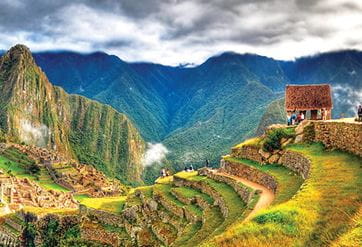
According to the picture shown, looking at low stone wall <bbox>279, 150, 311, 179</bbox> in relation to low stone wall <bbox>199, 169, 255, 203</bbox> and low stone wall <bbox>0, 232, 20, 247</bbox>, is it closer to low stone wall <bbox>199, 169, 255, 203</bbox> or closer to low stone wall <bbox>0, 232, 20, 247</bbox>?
low stone wall <bbox>199, 169, 255, 203</bbox>

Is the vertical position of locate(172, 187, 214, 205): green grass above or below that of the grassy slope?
below

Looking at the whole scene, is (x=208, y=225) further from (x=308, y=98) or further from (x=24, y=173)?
(x=24, y=173)

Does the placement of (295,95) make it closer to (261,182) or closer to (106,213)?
(261,182)

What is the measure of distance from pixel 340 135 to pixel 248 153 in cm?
1121

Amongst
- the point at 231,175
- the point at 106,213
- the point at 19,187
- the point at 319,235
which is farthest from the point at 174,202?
the point at 19,187

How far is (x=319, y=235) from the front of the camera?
45.0 feet

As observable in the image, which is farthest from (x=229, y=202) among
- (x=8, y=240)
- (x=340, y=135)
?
(x=8, y=240)

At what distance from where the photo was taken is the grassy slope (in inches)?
529

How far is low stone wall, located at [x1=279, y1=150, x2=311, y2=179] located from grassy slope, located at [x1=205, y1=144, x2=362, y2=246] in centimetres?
510

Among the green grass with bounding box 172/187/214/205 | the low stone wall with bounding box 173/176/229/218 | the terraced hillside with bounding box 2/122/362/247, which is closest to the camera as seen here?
the terraced hillside with bounding box 2/122/362/247

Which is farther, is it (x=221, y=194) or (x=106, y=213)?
(x=106, y=213)

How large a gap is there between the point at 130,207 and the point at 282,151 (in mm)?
16460

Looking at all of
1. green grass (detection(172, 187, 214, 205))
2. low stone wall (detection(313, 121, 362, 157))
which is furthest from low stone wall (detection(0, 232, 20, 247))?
low stone wall (detection(313, 121, 362, 157))

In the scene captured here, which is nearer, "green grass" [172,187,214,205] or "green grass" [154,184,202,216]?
"green grass" [154,184,202,216]
